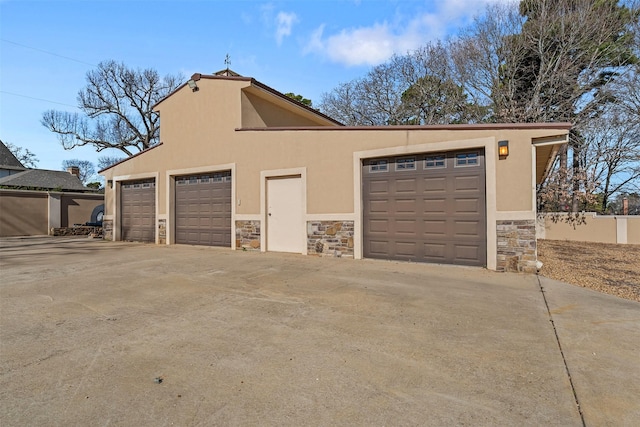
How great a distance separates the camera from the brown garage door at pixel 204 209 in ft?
33.6

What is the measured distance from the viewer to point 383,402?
2.07 metres

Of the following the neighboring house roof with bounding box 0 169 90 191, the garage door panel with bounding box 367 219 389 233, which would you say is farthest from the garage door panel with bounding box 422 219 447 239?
the neighboring house roof with bounding box 0 169 90 191

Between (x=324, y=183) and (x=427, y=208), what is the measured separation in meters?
2.69

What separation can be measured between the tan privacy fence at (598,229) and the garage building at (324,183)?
7.02 m

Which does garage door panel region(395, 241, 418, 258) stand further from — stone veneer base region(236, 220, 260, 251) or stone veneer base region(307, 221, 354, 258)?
stone veneer base region(236, 220, 260, 251)

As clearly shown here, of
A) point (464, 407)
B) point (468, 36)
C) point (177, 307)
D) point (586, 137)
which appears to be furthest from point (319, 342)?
point (586, 137)

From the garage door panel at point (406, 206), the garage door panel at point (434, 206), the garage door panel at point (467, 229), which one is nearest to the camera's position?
the garage door panel at point (467, 229)

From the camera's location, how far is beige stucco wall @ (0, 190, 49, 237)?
15.3 metres

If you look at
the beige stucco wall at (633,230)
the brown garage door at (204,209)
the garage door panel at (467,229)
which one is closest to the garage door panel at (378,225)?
the garage door panel at (467,229)

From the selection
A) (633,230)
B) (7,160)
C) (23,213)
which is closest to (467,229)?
(633,230)

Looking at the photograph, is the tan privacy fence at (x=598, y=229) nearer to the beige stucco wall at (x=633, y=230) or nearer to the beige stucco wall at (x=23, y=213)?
the beige stucco wall at (x=633, y=230)

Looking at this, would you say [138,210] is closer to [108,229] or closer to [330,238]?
[108,229]

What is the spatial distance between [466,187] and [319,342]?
5.14 metres

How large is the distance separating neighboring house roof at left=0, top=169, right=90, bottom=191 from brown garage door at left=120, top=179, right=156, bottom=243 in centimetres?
1302
